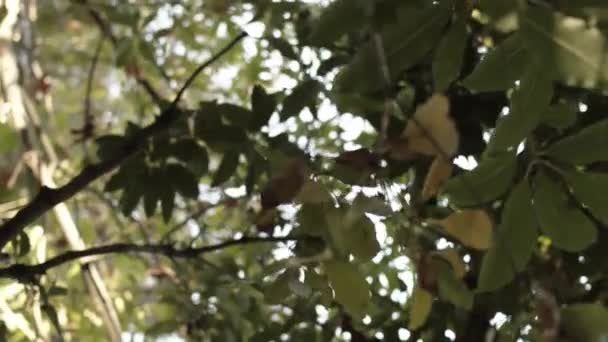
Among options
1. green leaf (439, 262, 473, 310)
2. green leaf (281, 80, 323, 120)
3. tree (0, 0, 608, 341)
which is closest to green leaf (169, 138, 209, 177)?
tree (0, 0, 608, 341)

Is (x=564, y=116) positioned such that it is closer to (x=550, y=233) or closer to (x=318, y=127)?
(x=550, y=233)

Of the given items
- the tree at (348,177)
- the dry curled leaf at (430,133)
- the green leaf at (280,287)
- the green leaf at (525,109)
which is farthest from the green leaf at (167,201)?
the dry curled leaf at (430,133)

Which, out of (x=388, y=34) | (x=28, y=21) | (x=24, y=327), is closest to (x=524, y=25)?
(x=388, y=34)

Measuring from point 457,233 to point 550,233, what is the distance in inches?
7.1

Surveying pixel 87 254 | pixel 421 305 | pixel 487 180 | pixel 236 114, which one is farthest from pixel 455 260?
pixel 236 114

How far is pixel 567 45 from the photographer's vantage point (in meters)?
0.48

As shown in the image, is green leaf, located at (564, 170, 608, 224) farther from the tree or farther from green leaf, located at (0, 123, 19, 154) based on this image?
green leaf, located at (0, 123, 19, 154)

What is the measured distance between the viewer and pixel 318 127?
118 centimetres

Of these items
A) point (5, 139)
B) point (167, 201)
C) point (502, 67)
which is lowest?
point (167, 201)

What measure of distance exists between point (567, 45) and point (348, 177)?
151 millimetres

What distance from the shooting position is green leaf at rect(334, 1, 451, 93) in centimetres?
52

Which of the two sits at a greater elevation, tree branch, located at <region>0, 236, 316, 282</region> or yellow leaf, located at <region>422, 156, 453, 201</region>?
yellow leaf, located at <region>422, 156, 453, 201</region>

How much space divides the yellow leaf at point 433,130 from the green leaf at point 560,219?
218mm

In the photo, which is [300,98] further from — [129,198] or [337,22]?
[337,22]
